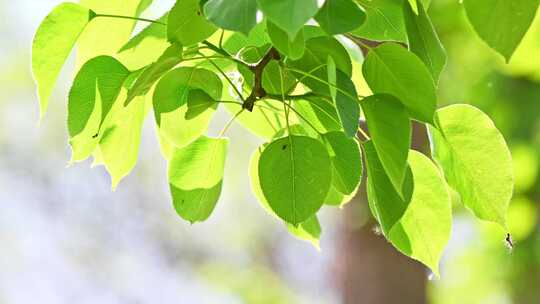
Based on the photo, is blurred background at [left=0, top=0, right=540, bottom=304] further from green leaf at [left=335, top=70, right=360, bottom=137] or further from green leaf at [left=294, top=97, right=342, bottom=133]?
green leaf at [left=335, top=70, right=360, bottom=137]

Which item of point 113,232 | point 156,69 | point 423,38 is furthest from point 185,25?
point 113,232

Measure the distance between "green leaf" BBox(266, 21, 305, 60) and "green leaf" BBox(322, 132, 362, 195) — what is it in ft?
0.32

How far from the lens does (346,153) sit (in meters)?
0.54

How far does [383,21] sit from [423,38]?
0.06 metres

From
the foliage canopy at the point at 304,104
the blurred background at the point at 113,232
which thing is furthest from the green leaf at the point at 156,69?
the blurred background at the point at 113,232

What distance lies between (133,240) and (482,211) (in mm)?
5072

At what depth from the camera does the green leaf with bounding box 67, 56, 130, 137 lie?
522 millimetres

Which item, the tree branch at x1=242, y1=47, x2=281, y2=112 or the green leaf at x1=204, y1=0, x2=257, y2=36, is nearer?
the green leaf at x1=204, y1=0, x2=257, y2=36

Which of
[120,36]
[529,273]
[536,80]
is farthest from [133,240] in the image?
[120,36]

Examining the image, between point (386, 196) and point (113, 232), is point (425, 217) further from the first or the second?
point (113, 232)

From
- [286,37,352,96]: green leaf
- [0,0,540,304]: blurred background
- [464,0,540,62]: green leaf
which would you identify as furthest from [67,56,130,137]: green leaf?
[0,0,540,304]: blurred background

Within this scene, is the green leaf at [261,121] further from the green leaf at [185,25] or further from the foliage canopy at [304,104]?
the green leaf at [185,25]

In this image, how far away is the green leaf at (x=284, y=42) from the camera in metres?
0.45

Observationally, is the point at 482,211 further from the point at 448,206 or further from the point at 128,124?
the point at 128,124
